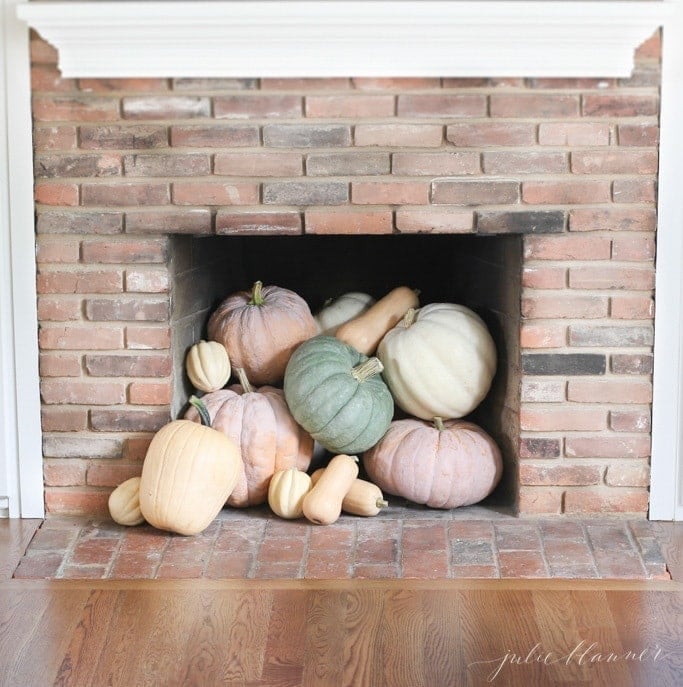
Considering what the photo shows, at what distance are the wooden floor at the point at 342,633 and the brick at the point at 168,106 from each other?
1.12 m

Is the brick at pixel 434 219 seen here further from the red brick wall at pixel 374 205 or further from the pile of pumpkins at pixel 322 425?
the pile of pumpkins at pixel 322 425

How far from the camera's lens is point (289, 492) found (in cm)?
266

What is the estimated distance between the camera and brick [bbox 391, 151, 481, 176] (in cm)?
257

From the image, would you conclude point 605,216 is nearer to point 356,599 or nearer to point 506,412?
point 506,412

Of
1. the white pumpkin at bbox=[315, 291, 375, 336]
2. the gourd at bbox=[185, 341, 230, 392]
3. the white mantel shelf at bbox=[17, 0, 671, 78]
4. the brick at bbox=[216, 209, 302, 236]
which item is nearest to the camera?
the white mantel shelf at bbox=[17, 0, 671, 78]

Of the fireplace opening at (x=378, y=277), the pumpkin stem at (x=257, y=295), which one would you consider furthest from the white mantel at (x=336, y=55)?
the pumpkin stem at (x=257, y=295)

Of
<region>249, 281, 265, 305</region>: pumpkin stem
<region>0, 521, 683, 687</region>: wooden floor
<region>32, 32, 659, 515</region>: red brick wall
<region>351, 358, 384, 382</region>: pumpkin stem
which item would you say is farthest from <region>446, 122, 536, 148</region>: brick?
<region>0, 521, 683, 687</region>: wooden floor

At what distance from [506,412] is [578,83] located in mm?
874

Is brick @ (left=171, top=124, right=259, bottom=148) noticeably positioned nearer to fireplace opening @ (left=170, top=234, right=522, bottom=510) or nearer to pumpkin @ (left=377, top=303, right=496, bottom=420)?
fireplace opening @ (left=170, top=234, right=522, bottom=510)

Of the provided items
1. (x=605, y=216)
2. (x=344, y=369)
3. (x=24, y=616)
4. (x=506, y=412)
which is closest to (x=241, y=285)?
(x=344, y=369)

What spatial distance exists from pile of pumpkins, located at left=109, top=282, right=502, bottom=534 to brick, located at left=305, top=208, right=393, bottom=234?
329 mm

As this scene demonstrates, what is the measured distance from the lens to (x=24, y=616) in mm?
2164

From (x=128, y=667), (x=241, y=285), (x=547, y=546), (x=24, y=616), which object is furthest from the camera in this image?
(x=241, y=285)

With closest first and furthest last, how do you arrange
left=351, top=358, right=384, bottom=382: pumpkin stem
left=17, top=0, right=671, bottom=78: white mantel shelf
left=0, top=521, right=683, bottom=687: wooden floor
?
1. left=0, top=521, right=683, bottom=687: wooden floor
2. left=17, top=0, right=671, bottom=78: white mantel shelf
3. left=351, top=358, right=384, bottom=382: pumpkin stem
